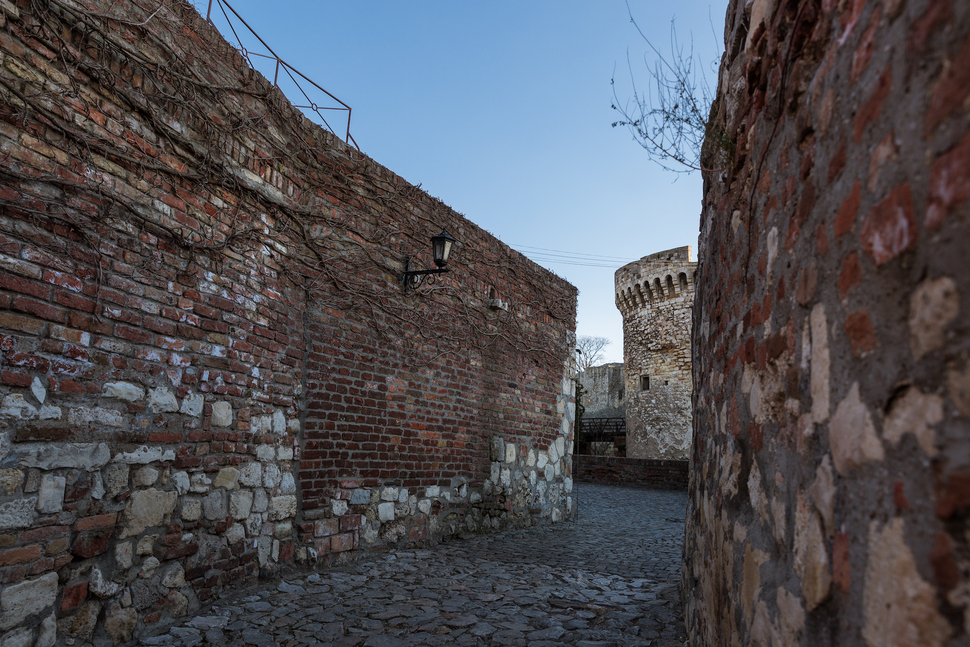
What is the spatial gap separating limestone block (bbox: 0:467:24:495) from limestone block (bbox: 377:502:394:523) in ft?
9.44

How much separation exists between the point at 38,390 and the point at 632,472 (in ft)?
46.1

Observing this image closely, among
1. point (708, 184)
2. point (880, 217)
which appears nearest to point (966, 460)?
point (880, 217)

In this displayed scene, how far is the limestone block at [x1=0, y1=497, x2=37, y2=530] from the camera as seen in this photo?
2535 millimetres

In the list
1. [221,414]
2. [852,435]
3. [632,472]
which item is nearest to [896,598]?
[852,435]

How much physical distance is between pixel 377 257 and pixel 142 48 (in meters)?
2.44

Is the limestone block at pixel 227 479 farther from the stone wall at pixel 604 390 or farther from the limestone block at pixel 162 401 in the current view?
the stone wall at pixel 604 390

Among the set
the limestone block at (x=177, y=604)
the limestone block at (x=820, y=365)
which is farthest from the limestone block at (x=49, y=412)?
the limestone block at (x=820, y=365)

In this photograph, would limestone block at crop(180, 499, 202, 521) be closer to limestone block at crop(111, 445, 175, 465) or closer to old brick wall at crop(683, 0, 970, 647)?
limestone block at crop(111, 445, 175, 465)

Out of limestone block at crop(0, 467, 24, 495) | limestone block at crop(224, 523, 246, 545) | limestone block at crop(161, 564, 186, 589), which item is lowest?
limestone block at crop(161, 564, 186, 589)

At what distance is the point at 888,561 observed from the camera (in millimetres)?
825

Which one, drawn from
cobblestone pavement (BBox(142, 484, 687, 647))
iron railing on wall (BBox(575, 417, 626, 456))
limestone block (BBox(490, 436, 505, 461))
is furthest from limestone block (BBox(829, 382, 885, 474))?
iron railing on wall (BBox(575, 417, 626, 456))

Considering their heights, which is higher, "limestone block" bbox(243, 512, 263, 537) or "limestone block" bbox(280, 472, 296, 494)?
"limestone block" bbox(280, 472, 296, 494)

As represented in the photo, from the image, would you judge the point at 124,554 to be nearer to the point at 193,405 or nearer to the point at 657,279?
the point at 193,405

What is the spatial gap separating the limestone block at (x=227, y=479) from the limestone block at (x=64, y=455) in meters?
0.75
